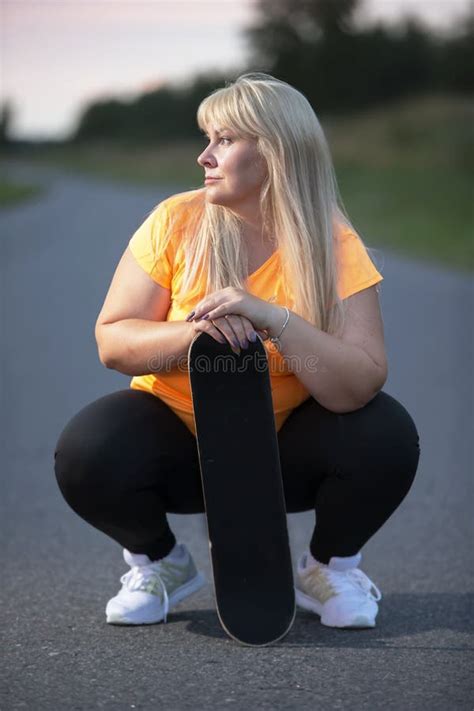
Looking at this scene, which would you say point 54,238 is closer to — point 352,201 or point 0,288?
point 0,288

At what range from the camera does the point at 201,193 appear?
3.27 metres

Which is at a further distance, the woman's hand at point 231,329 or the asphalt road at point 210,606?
the woman's hand at point 231,329

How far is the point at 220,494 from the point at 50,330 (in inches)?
259

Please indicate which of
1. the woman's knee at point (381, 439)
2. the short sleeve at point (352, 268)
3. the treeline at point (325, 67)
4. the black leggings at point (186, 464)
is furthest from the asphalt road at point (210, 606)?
the treeline at point (325, 67)

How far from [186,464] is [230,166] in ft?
2.46

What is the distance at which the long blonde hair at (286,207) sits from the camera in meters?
3.09

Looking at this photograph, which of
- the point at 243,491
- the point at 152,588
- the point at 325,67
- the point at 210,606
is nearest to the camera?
the point at 243,491

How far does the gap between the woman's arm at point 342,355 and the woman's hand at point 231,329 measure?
0.07 metres

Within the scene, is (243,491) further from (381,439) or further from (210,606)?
(210,606)

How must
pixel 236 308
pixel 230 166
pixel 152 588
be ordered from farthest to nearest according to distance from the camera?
pixel 152 588, pixel 230 166, pixel 236 308

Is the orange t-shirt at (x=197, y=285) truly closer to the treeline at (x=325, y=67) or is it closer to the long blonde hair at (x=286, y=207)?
the long blonde hair at (x=286, y=207)

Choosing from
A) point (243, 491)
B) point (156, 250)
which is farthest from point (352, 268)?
point (243, 491)

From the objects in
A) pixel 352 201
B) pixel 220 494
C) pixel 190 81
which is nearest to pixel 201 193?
pixel 220 494

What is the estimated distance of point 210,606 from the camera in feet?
11.2
